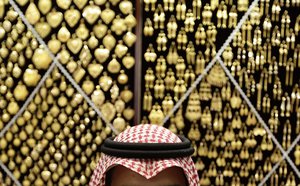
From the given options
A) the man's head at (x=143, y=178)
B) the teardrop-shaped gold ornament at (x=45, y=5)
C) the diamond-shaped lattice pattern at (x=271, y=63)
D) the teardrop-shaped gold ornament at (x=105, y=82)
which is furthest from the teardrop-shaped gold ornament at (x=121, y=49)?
the man's head at (x=143, y=178)

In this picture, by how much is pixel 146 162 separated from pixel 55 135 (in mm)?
1023

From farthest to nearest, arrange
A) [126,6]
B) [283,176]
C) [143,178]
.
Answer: [283,176] < [126,6] < [143,178]

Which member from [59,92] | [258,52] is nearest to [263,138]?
[258,52]

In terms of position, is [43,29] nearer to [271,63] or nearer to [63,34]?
[63,34]

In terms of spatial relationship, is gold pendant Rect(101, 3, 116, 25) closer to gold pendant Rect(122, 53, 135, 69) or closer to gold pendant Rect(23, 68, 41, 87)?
gold pendant Rect(122, 53, 135, 69)

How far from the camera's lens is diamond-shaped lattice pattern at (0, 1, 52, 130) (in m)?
2.22

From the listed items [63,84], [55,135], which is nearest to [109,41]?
[63,84]

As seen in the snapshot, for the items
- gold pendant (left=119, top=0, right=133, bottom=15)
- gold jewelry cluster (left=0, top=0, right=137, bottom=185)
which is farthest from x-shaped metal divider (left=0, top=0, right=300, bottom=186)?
gold pendant (left=119, top=0, right=133, bottom=15)

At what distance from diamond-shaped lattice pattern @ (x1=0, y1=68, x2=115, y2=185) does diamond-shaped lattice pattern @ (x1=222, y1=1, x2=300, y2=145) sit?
2.23 feet

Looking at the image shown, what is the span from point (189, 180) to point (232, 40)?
3.38ft

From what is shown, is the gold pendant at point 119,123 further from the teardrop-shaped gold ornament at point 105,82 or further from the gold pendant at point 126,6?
the gold pendant at point 126,6

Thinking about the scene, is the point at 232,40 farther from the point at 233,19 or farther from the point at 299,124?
the point at 299,124

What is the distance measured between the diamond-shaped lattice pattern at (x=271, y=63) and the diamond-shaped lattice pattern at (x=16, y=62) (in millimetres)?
853

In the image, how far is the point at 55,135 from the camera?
2266mm
